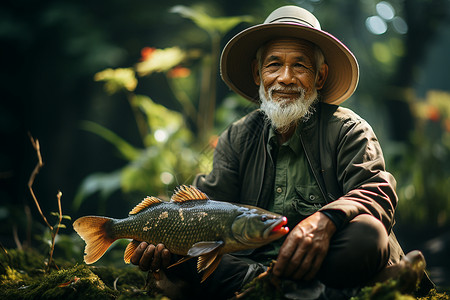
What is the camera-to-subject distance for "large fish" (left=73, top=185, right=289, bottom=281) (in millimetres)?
1885

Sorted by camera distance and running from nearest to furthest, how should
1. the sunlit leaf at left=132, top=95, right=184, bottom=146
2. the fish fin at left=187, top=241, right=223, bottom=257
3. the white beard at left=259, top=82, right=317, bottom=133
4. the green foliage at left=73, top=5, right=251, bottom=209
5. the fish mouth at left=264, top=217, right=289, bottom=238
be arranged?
1. the fish mouth at left=264, top=217, right=289, bottom=238
2. the fish fin at left=187, top=241, right=223, bottom=257
3. the white beard at left=259, top=82, right=317, bottom=133
4. the green foliage at left=73, top=5, right=251, bottom=209
5. the sunlit leaf at left=132, top=95, right=184, bottom=146

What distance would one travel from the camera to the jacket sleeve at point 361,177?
1.98m

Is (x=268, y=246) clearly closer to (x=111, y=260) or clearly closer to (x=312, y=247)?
(x=312, y=247)

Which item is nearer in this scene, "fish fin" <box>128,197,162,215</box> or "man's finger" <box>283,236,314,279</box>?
"man's finger" <box>283,236,314,279</box>

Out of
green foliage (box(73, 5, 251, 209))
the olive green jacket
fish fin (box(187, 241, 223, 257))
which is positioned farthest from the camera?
green foliage (box(73, 5, 251, 209))

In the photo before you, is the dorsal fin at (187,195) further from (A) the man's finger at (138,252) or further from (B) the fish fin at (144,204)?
(A) the man's finger at (138,252)

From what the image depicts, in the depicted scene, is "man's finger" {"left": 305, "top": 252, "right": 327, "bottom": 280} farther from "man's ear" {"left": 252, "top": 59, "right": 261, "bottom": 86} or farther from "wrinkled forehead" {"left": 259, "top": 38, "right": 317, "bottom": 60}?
"man's ear" {"left": 252, "top": 59, "right": 261, "bottom": 86}

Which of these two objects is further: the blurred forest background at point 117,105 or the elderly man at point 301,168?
the blurred forest background at point 117,105

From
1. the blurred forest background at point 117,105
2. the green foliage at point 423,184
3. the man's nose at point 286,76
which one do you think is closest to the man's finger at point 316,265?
the man's nose at point 286,76

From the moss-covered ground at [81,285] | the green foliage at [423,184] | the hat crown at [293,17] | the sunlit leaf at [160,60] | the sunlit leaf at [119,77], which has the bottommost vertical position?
the green foliage at [423,184]

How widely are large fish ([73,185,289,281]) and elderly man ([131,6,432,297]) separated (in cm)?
10

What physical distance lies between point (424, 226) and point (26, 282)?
4857mm

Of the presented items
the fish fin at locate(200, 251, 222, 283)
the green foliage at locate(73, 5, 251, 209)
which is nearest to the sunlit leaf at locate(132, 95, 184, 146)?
the green foliage at locate(73, 5, 251, 209)

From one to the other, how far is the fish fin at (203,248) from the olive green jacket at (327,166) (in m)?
0.57
